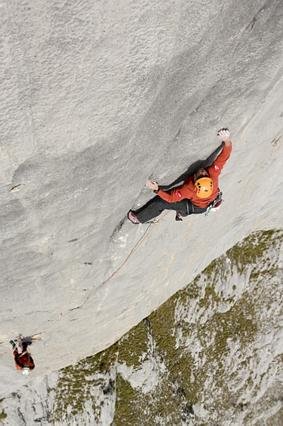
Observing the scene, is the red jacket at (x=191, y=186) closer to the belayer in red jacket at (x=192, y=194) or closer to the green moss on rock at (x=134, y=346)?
the belayer in red jacket at (x=192, y=194)

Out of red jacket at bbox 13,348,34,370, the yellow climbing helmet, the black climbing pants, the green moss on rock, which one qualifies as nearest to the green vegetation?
the green moss on rock

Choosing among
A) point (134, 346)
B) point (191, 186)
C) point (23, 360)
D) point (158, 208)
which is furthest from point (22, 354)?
point (191, 186)

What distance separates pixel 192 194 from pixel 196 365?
313 inches

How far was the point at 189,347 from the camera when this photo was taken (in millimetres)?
13922

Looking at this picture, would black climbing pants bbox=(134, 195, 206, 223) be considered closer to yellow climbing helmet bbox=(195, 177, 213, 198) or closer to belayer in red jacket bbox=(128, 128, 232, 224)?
belayer in red jacket bbox=(128, 128, 232, 224)

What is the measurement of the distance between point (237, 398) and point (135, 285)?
23.8ft

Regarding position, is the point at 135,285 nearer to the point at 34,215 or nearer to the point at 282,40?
the point at 34,215

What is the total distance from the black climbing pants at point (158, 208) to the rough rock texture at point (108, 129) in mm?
202

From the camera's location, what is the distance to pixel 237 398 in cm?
1566

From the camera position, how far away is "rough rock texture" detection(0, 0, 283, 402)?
4.91 metres

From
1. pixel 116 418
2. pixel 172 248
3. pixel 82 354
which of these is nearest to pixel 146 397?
pixel 116 418

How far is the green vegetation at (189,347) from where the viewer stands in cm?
1269

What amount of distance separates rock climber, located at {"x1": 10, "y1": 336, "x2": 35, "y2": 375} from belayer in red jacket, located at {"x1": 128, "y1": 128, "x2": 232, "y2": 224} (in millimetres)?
3697

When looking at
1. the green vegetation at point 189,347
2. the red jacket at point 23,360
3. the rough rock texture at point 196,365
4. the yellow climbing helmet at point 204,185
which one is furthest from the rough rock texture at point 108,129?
the green vegetation at point 189,347
